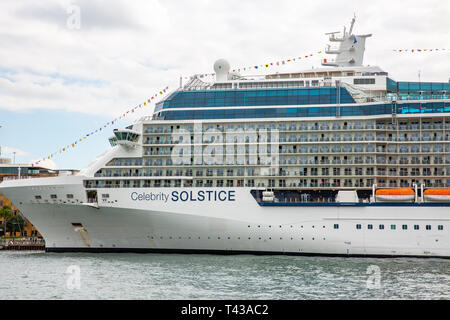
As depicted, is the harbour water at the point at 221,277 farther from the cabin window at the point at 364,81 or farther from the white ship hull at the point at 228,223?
the cabin window at the point at 364,81

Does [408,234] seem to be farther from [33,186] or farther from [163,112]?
[33,186]

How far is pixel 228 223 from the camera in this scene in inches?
1332

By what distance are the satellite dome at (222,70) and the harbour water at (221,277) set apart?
45.7 ft

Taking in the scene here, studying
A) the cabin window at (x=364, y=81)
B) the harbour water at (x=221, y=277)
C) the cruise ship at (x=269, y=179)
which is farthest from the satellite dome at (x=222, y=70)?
the harbour water at (x=221, y=277)

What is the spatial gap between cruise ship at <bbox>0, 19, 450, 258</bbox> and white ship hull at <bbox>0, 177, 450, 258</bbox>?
7 centimetres

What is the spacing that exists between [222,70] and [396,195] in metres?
15.7

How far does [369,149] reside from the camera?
36.0 meters

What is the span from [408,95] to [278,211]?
12911 millimetres

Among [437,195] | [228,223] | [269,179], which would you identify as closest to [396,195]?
[437,195]

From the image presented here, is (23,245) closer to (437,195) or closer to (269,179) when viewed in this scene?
(269,179)

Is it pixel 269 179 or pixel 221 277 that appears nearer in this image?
pixel 221 277

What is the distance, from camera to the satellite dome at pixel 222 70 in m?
40.6

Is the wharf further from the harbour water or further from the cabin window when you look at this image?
the cabin window

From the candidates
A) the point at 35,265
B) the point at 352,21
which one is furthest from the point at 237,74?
the point at 35,265
